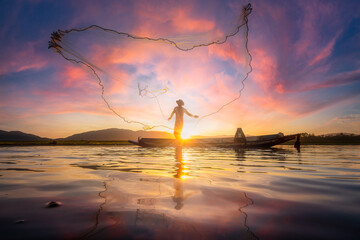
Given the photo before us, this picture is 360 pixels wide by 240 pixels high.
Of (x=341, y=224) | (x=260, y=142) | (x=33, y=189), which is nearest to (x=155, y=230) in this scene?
(x=341, y=224)

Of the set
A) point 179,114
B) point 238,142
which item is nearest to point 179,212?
point 179,114

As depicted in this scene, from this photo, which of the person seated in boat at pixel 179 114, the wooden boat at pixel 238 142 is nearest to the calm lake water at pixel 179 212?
the person seated in boat at pixel 179 114

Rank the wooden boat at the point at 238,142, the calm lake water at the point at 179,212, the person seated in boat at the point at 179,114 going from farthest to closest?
1. the wooden boat at the point at 238,142
2. the person seated in boat at the point at 179,114
3. the calm lake water at the point at 179,212

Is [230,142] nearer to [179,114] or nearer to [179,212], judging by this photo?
[179,114]

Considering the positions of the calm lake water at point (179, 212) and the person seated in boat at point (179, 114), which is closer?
the calm lake water at point (179, 212)

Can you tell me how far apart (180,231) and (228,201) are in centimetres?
108

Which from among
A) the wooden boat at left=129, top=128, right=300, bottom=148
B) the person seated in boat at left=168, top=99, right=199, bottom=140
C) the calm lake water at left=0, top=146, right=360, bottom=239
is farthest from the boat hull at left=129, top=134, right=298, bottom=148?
the calm lake water at left=0, top=146, right=360, bottom=239

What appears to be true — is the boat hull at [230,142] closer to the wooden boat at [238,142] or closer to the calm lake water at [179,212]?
the wooden boat at [238,142]

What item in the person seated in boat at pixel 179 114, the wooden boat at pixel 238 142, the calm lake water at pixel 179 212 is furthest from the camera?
the wooden boat at pixel 238 142

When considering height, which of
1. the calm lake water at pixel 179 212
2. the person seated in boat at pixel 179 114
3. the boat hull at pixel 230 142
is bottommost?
the calm lake water at pixel 179 212

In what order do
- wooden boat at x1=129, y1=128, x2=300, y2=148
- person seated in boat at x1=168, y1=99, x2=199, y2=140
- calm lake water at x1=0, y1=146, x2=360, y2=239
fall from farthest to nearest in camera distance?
wooden boat at x1=129, y1=128, x2=300, y2=148 → person seated in boat at x1=168, y1=99, x2=199, y2=140 → calm lake water at x1=0, y1=146, x2=360, y2=239

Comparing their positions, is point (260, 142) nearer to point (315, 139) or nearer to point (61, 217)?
point (61, 217)

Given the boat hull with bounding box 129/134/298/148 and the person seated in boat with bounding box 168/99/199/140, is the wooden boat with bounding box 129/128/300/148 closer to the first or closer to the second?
the boat hull with bounding box 129/134/298/148

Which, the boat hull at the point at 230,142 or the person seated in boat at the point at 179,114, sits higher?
the person seated in boat at the point at 179,114
